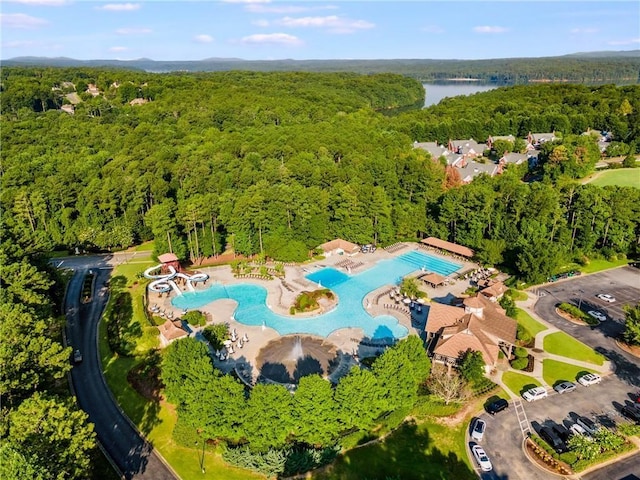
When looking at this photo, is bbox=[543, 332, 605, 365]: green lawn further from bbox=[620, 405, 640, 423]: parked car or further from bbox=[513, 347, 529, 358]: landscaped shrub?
bbox=[620, 405, 640, 423]: parked car

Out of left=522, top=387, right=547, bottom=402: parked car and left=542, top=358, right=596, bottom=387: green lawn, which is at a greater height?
left=522, top=387, right=547, bottom=402: parked car

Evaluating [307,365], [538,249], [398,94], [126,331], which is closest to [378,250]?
[538,249]

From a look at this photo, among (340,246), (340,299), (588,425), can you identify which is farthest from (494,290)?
(340,246)

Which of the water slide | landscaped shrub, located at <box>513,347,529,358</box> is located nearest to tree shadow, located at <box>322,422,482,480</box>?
landscaped shrub, located at <box>513,347,529,358</box>

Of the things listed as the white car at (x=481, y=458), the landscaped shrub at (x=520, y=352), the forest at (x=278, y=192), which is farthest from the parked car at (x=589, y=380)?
the forest at (x=278, y=192)

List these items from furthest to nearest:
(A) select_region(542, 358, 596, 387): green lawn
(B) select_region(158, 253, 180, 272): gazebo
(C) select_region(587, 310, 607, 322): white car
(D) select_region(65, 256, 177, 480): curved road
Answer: (B) select_region(158, 253, 180, 272): gazebo, (C) select_region(587, 310, 607, 322): white car, (A) select_region(542, 358, 596, 387): green lawn, (D) select_region(65, 256, 177, 480): curved road

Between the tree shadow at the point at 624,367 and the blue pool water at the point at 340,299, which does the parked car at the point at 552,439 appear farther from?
the blue pool water at the point at 340,299

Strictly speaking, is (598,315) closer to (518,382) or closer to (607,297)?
(607,297)
